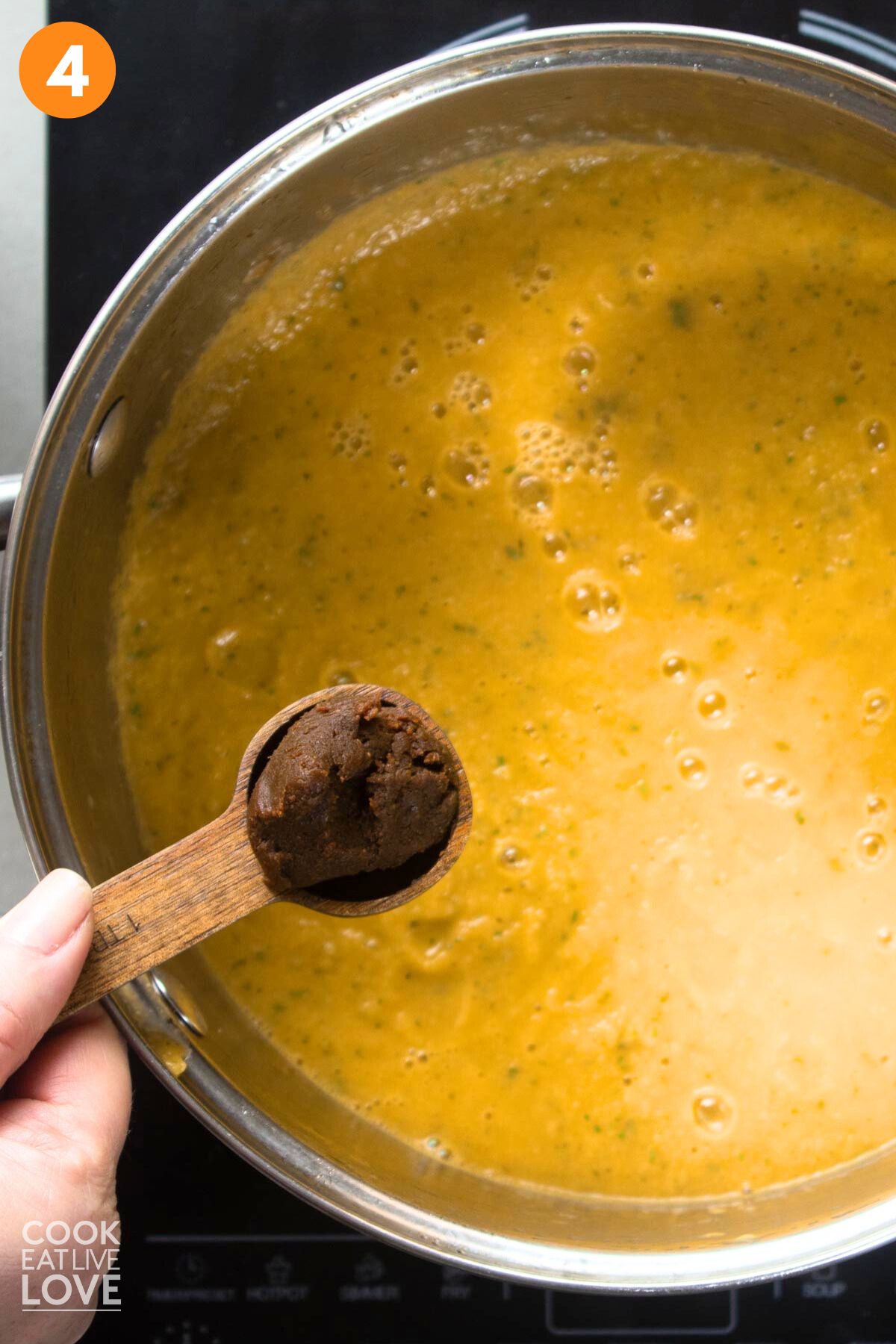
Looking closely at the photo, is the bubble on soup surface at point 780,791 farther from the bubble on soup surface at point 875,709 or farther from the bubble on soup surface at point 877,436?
the bubble on soup surface at point 877,436

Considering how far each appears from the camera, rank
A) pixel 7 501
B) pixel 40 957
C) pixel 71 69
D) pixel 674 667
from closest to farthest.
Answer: pixel 40 957, pixel 7 501, pixel 71 69, pixel 674 667

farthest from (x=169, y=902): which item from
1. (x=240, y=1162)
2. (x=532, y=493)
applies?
(x=532, y=493)

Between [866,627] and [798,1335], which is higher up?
[866,627]

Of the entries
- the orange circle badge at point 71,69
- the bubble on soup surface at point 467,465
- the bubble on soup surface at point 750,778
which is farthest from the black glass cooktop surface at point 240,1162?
the bubble on soup surface at point 750,778

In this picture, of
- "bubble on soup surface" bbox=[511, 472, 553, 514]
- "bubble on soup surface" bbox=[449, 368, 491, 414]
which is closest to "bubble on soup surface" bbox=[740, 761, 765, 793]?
"bubble on soup surface" bbox=[511, 472, 553, 514]

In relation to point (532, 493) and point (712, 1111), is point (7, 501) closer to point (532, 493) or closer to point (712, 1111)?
point (532, 493)

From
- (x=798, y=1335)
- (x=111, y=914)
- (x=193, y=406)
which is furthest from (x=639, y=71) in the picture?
(x=798, y=1335)

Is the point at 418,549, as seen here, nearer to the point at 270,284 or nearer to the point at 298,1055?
the point at 270,284
